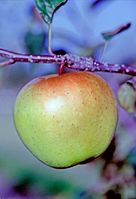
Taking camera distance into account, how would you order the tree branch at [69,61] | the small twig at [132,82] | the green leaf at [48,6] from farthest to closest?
1. the small twig at [132,82]
2. the green leaf at [48,6]
3. the tree branch at [69,61]

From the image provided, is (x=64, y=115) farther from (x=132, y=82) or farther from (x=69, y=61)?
(x=132, y=82)

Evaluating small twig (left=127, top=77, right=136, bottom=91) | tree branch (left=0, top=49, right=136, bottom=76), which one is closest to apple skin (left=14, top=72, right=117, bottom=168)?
tree branch (left=0, top=49, right=136, bottom=76)

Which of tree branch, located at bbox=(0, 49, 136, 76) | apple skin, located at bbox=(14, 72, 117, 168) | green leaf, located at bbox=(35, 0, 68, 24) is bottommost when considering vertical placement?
apple skin, located at bbox=(14, 72, 117, 168)

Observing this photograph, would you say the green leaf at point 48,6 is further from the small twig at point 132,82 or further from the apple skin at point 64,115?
the small twig at point 132,82

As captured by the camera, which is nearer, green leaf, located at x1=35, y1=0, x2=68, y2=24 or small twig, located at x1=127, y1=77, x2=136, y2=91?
green leaf, located at x1=35, y1=0, x2=68, y2=24

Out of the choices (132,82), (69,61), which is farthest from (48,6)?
(132,82)

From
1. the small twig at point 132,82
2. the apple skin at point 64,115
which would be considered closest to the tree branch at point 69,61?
the apple skin at point 64,115

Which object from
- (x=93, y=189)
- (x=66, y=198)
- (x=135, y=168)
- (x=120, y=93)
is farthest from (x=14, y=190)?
(x=120, y=93)

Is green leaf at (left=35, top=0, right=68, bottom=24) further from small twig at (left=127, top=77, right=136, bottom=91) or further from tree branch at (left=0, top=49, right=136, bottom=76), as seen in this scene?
small twig at (left=127, top=77, right=136, bottom=91)
